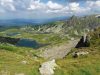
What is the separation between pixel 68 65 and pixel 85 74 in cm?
658

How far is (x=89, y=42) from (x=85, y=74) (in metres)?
87.7

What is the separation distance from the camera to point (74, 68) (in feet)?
219

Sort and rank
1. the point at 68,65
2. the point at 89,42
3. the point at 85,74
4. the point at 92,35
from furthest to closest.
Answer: the point at 92,35
the point at 89,42
the point at 68,65
the point at 85,74

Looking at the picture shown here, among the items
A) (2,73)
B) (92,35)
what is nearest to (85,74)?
(2,73)

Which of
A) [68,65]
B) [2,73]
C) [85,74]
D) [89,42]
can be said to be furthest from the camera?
[89,42]

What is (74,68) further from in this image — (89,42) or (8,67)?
(89,42)

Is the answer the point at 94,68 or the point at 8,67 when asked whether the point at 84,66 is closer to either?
the point at 94,68

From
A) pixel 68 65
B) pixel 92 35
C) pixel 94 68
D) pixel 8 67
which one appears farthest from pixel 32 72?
pixel 92 35

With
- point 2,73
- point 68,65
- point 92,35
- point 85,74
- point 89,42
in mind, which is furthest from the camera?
point 92,35

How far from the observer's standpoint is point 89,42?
493ft

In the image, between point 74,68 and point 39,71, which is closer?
point 39,71

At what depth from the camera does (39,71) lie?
62125 millimetres

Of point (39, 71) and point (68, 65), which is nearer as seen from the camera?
point (39, 71)

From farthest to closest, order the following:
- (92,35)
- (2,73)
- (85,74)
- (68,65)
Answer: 1. (92,35)
2. (68,65)
3. (85,74)
4. (2,73)
